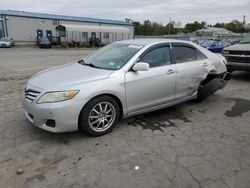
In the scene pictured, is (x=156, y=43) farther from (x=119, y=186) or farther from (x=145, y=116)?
(x=119, y=186)

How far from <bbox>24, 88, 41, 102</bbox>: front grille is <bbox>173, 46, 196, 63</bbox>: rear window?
2.63 meters

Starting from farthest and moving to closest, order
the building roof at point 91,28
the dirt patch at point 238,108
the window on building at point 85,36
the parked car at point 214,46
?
the window on building at point 85,36 → the building roof at point 91,28 → the parked car at point 214,46 → the dirt patch at point 238,108

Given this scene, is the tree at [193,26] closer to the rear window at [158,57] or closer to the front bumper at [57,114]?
the rear window at [158,57]

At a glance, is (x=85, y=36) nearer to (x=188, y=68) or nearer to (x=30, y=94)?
(x=188, y=68)

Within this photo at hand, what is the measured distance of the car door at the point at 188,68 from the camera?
4.57 m

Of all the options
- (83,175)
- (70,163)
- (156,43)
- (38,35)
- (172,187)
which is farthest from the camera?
(38,35)


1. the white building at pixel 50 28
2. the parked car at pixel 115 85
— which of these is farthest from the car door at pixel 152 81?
the white building at pixel 50 28

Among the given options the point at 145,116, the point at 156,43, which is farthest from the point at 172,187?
the point at 156,43

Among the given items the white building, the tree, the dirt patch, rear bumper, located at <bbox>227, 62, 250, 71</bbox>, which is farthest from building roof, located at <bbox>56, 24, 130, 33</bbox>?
the tree

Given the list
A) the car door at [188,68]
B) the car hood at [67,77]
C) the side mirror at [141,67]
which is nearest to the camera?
the car hood at [67,77]

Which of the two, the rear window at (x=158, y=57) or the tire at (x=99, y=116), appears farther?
the rear window at (x=158, y=57)

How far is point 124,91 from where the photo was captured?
3.77 metres

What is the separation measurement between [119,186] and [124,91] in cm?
158

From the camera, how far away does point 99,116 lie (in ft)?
12.0
